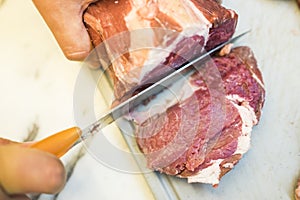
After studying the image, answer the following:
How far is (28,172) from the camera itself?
36.7 inches

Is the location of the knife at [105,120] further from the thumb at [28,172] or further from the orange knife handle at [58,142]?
the thumb at [28,172]

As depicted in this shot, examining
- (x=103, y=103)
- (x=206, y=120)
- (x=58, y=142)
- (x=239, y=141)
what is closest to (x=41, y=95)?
(x=103, y=103)

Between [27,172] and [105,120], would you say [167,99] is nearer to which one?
[105,120]

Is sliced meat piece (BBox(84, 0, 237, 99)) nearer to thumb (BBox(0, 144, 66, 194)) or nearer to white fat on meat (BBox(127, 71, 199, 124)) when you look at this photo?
white fat on meat (BBox(127, 71, 199, 124))

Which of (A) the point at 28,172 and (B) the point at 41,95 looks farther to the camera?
(B) the point at 41,95

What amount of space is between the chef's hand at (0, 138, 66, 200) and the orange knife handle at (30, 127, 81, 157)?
0.64ft

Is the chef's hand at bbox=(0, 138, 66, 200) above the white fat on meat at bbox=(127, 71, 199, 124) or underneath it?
above

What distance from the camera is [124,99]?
1504 mm

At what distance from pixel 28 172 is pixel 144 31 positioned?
0.61 meters

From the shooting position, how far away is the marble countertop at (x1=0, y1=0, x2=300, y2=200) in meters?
1.44

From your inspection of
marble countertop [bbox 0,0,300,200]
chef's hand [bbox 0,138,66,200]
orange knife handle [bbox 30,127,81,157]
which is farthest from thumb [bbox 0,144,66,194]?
marble countertop [bbox 0,0,300,200]

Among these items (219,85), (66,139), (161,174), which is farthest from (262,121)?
(66,139)

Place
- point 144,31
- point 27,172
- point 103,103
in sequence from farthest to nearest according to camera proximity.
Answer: point 103,103, point 144,31, point 27,172

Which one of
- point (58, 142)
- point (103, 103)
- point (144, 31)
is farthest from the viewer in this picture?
point (103, 103)
